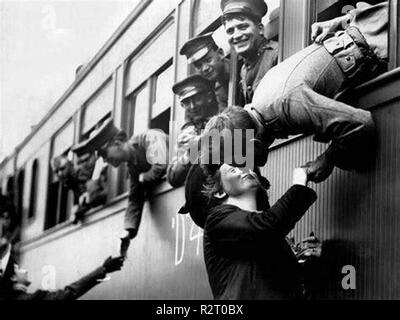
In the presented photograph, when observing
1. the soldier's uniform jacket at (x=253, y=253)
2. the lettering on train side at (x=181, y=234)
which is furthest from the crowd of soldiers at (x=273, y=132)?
the lettering on train side at (x=181, y=234)

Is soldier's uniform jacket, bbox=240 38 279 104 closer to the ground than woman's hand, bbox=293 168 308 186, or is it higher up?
higher up

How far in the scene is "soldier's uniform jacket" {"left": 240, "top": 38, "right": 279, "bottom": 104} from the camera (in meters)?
4.40

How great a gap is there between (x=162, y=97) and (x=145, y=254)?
3.43 ft

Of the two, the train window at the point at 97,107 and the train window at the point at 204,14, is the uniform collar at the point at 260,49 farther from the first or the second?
the train window at the point at 97,107

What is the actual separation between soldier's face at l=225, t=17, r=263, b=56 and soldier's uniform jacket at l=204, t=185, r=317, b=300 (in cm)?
116

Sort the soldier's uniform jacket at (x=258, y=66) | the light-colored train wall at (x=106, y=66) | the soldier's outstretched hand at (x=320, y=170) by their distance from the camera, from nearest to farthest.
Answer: the soldier's outstretched hand at (x=320, y=170) < the soldier's uniform jacket at (x=258, y=66) < the light-colored train wall at (x=106, y=66)

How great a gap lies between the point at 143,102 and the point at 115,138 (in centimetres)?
41

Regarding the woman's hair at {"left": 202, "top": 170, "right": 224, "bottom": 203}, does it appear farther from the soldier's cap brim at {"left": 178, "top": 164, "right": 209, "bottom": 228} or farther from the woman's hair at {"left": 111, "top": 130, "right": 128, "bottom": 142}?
the woman's hair at {"left": 111, "top": 130, "right": 128, "bottom": 142}

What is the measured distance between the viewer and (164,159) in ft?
18.6

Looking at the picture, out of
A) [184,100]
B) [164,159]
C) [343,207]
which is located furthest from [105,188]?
[343,207]

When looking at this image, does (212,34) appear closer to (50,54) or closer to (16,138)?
(50,54)

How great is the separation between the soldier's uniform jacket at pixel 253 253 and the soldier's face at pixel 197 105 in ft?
4.60

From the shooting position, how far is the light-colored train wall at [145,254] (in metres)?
5.00

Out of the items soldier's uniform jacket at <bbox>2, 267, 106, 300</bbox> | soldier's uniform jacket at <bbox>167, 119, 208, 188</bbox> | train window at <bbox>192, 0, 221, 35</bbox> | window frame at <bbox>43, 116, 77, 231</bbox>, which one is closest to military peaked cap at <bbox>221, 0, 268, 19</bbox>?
train window at <bbox>192, 0, 221, 35</bbox>
